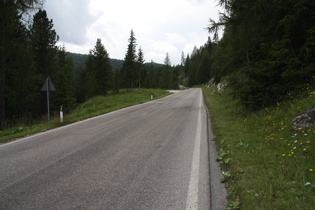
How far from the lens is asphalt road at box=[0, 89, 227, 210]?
2941mm

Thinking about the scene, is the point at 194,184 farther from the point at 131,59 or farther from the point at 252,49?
the point at 131,59

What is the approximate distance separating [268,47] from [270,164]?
7585mm

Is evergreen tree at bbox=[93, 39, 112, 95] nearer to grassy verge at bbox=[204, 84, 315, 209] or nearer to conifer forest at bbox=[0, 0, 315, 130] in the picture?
conifer forest at bbox=[0, 0, 315, 130]

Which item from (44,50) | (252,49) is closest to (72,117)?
(252,49)

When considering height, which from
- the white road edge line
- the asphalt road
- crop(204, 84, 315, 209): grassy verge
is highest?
crop(204, 84, 315, 209): grassy verge

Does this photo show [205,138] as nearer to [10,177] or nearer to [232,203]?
[232,203]

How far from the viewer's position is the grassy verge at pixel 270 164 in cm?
279

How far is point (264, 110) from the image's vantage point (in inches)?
327

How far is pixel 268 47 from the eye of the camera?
9469mm

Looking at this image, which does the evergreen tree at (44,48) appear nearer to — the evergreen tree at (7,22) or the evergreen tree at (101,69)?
the evergreen tree at (7,22)

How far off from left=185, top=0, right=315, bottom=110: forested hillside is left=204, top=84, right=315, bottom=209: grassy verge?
1.75 metres

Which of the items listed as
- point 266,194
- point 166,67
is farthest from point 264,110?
point 166,67

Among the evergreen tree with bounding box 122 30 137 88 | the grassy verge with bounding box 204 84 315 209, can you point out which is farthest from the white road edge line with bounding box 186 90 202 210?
the evergreen tree with bounding box 122 30 137 88

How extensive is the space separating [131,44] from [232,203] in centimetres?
4998
